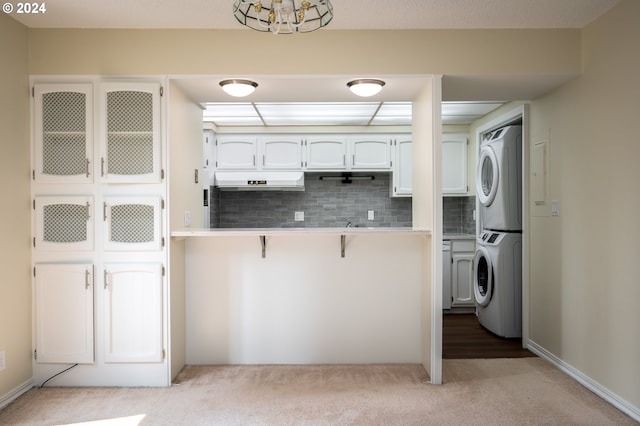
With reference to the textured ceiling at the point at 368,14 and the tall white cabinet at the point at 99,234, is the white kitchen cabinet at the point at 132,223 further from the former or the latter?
the textured ceiling at the point at 368,14

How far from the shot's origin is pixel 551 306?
337 centimetres

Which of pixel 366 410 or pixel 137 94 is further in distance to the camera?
pixel 137 94

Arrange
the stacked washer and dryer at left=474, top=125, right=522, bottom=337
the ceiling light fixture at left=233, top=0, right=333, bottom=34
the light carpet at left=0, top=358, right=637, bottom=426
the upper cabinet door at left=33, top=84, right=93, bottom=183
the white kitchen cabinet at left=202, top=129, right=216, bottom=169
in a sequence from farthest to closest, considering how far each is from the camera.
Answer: the white kitchen cabinet at left=202, top=129, right=216, bottom=169
the stacked washer and dryer at left=474, top=125, right=522, bottom=337
the upper cabinet door at left=33, top=84, right=93, bottom=183
the light carpet at left=0, top=358, right=637, bottom=426
the ceiling light fixture at left=233, top=0, right=333, bottom=34

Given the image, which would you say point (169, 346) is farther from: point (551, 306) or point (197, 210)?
point (551, 306)

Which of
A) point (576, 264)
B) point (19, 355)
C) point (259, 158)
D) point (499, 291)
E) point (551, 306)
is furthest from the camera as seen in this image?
point (259, 158)

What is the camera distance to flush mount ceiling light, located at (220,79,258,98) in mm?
2912

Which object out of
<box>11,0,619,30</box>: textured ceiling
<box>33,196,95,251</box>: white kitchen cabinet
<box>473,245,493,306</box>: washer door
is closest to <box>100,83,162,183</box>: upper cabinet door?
<box>33,196,95,251</box>: white kitchen cabinet

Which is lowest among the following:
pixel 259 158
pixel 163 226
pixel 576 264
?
pixel 576 264

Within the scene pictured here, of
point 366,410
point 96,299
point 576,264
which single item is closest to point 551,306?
point 576,264

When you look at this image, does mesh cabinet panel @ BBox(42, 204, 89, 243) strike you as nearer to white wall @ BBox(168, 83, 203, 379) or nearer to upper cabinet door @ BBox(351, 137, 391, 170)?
white wall @ BBox(168, 83, 203, 379)

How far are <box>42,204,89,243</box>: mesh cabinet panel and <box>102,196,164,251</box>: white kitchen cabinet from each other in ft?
0.53

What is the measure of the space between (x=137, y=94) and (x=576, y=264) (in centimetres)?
326

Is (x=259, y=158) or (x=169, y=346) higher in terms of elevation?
(x=259, y=158)
